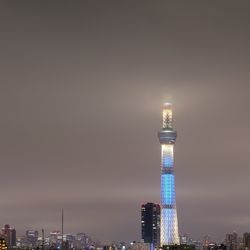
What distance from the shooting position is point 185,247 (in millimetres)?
90625

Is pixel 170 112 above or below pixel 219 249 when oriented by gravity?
above

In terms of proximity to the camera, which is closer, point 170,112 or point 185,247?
point 185,247

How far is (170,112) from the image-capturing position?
108 meters

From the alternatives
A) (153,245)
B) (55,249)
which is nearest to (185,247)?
(55,249)

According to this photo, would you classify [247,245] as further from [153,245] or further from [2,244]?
[2,244]

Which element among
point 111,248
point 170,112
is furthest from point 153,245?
point 170,112

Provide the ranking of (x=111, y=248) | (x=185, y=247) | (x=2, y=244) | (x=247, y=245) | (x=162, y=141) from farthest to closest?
1. (x=111, y=248)
2. (x=162, y=141)
3. (x=247, y=245)
4. (x=185, y=247)
5. (x=2, y=244)

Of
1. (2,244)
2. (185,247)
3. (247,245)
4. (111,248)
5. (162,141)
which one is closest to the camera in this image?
(2,244)

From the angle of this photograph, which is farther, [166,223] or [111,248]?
[111,248]

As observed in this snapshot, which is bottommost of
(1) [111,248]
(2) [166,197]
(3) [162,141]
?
(1) [111,248]

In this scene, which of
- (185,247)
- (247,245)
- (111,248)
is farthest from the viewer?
(111,248)

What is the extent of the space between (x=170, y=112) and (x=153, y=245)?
30.2 metres

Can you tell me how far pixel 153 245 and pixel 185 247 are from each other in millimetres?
37731

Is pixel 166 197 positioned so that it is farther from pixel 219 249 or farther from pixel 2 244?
pixel 2 244
